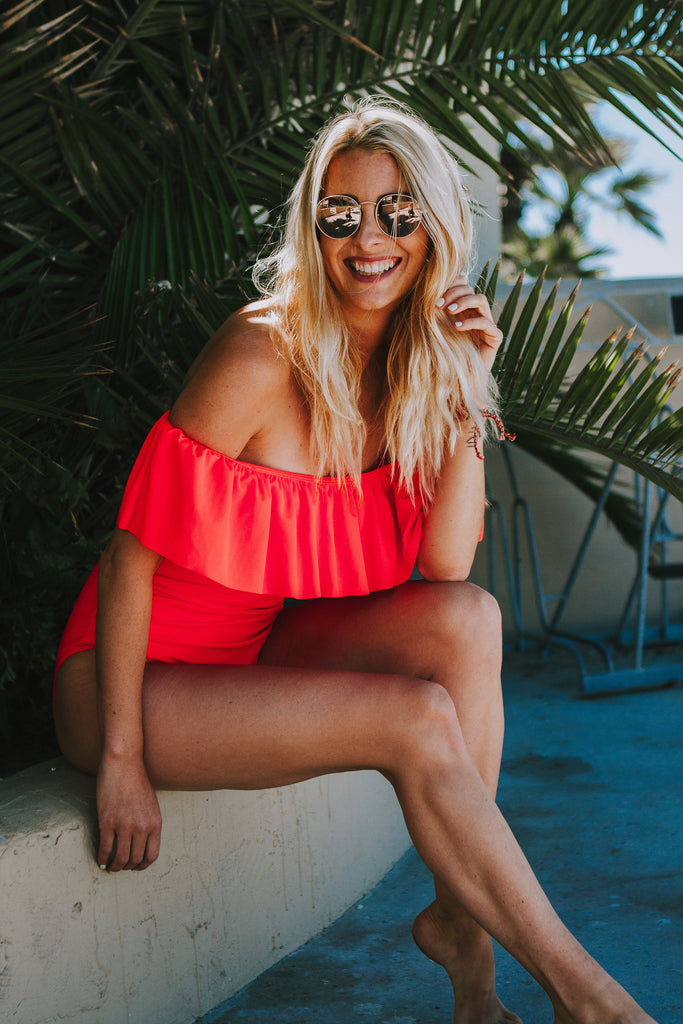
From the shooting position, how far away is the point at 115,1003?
1.58m

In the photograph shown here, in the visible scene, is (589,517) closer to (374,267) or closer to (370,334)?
(370,334)

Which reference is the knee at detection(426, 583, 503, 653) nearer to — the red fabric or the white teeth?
the red fabric

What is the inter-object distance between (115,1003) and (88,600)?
2.04ft

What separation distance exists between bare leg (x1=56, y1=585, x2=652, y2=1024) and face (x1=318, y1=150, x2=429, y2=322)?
65 cm

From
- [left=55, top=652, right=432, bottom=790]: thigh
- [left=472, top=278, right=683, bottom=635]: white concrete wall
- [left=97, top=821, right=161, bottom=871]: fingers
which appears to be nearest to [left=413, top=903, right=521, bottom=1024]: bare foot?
[left=55, top=652, right=432, bottom=790]: thigh

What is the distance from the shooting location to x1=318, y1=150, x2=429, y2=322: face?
5.64 feet

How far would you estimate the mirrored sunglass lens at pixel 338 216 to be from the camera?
1.72m

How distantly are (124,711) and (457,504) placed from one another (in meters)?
0.67

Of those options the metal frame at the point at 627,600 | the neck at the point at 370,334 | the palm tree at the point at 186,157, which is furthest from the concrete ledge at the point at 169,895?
the metal frame at the point at 627,600

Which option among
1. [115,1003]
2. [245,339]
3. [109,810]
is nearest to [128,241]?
[245,339]

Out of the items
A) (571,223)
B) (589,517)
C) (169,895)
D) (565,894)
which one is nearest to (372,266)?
(169,895)

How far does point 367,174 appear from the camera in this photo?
1.72 metres

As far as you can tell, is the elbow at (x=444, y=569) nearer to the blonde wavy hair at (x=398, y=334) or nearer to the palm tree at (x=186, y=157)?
the blonde wavy hair at (x=398, y=334)

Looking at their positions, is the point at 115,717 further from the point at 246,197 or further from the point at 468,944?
the point at 246,197
